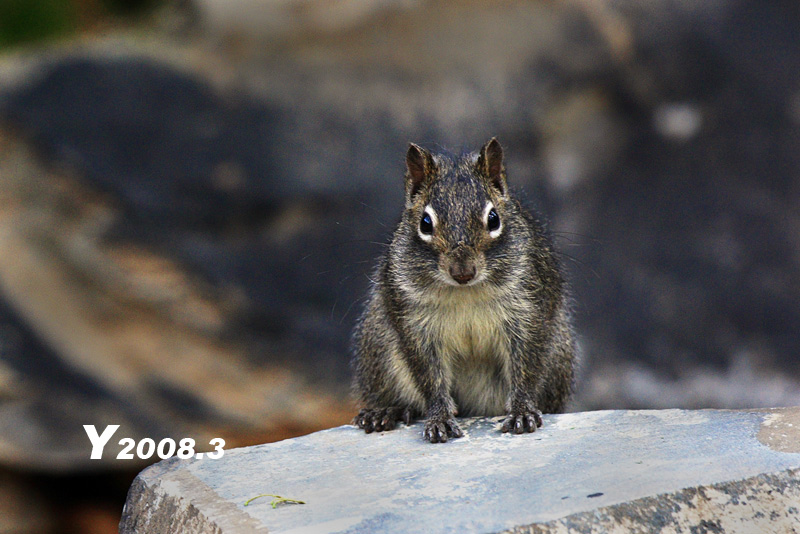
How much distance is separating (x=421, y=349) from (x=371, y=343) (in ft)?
1.55

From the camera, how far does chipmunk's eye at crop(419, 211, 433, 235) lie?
4082 millimetres

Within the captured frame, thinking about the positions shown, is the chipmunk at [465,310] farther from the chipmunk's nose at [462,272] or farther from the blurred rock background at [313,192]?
the blurred rock background at [313,192]

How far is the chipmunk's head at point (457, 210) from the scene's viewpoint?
397cm

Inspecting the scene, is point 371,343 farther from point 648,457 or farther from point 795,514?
point 795,514

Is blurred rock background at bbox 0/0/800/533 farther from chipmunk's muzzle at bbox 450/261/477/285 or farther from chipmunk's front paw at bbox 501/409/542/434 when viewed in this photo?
chipmunk's muzzle at bbox 450/261/477/285

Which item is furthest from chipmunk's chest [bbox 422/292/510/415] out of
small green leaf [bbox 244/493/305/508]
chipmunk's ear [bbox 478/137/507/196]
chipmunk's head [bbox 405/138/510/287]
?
small green leaf [bbox 244/493/305/508]

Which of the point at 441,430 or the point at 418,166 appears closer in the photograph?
the point at 441,430

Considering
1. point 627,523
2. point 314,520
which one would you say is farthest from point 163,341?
point 627,523

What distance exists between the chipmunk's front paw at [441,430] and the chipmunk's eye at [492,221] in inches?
34.4

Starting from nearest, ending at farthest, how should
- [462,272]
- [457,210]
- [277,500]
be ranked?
[277,500], [462,272], [457,210]

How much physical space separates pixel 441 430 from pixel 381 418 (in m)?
0.47

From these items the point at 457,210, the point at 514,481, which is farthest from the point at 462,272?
the point at 514,481

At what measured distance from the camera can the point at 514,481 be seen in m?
3.37

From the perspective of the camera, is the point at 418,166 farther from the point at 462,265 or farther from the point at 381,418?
the point at 381,418
